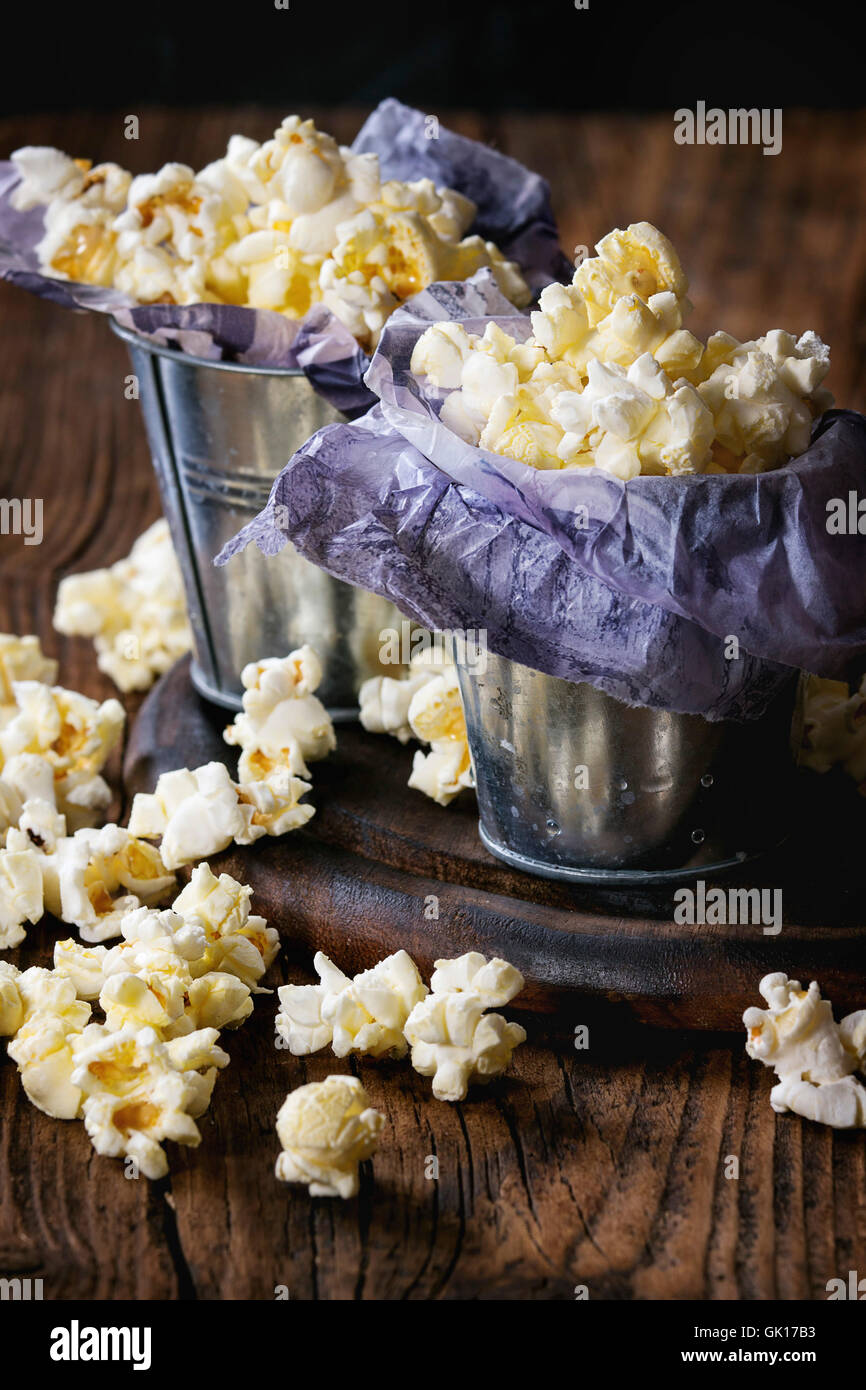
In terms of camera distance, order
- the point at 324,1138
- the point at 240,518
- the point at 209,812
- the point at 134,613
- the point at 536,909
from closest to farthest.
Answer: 1. the point at 324,1138
2. the point at 536,909
3. the point at 209,812
4. the point at 240,518
5. the point at 134,613

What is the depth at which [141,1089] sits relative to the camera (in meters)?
1.08

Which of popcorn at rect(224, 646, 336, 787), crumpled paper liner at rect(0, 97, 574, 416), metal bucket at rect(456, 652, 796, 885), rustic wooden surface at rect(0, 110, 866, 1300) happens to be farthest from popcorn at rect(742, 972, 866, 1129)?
crumpled paper liner at rect(0, 97, 574, 416)

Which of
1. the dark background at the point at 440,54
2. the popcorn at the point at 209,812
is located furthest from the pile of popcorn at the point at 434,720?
the dark background at the point at 440,54

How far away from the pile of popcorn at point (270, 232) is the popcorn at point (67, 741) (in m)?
0.39

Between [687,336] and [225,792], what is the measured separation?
530 millimetres

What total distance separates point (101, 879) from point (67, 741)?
235 mm

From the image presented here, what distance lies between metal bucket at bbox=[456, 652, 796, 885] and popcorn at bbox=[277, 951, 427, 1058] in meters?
0.17

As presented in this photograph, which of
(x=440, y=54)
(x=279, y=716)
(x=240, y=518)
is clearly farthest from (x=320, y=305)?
(x=440, y=54)

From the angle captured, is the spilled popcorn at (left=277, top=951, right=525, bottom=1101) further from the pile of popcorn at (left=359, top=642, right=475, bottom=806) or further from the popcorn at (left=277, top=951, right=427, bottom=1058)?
the pile of popcorn at (left=359, top=642, right=475, bottom=806)

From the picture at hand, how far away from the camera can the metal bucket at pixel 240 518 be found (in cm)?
143

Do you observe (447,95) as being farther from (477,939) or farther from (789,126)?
(477,939)

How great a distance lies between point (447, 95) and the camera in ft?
8.87

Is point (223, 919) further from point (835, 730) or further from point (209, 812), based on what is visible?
point (835, 730)

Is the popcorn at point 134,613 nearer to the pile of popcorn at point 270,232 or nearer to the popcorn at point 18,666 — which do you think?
the popcorn at point 18,666
